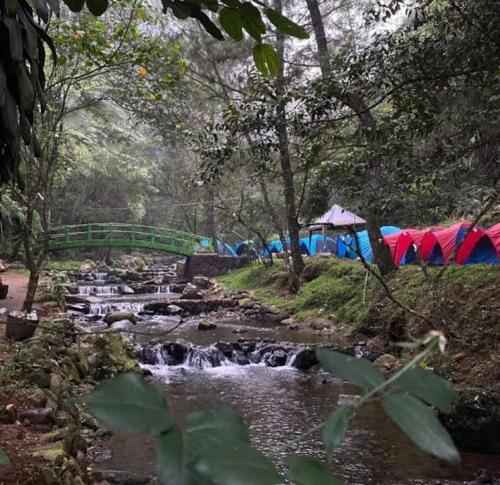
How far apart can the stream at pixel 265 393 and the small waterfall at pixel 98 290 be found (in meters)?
3.74

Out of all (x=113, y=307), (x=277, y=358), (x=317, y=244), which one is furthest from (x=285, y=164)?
(x=317, y=244)

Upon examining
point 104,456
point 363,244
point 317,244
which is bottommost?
point 104,456

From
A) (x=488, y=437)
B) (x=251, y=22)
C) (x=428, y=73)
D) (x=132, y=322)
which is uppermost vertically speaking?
(x=428, y=73)

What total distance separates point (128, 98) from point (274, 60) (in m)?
7.73

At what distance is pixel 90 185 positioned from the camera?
27219 millimetres

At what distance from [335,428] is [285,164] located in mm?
11597

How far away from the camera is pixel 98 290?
17609 mm

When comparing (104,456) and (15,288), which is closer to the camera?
(104,456)

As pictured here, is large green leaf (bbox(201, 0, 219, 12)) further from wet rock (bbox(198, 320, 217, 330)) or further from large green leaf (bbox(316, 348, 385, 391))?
wet rock (bbox(198, 320, 217, 330))

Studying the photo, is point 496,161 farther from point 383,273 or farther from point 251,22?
point 383,273

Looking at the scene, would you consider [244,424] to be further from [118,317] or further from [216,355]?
[118,317]

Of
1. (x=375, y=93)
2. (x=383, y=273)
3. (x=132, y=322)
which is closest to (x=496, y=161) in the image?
(x=375, y=93)

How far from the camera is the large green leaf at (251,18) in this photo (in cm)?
120

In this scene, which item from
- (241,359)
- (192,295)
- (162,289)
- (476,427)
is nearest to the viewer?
(476,427)
